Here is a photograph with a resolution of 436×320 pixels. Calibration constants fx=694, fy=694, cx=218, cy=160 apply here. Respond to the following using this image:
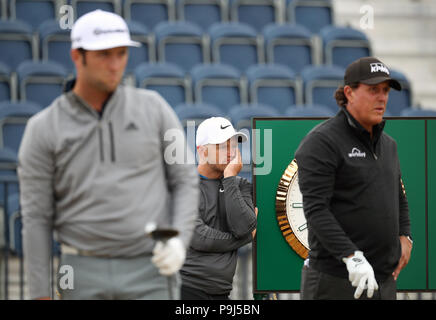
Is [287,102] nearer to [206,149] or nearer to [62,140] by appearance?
[206,149]

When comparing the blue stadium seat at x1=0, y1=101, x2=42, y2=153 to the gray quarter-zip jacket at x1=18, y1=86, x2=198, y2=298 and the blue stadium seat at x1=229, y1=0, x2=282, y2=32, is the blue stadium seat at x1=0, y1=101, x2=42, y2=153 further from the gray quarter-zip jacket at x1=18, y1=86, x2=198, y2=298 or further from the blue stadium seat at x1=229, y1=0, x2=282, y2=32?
the gray quarter-zip jacket at x1=18, y1=86, x2=198, y2=298

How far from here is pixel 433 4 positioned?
35.3 feet

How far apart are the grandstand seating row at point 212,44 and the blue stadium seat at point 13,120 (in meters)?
1.29

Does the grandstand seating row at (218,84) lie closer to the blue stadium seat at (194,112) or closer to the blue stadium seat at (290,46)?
the blue stadium seat at (290,46)

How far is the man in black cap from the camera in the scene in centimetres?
308

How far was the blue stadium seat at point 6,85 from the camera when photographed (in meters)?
7.91


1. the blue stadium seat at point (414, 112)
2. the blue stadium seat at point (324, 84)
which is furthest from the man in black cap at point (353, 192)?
the blue stadium seat at point (324, 84)

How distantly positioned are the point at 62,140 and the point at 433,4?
945cm

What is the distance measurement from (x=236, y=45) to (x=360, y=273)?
6.34 metres

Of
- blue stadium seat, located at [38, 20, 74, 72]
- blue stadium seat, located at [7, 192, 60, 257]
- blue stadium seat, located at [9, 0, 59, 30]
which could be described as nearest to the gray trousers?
blue stadium seat, located at [7, 192, 60, 257]

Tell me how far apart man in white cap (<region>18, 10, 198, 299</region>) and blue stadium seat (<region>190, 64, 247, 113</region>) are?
5.68 metres

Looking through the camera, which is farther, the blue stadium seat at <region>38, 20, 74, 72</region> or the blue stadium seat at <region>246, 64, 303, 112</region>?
the blue stadium seat at <region>38, 20, 74, 72</region>

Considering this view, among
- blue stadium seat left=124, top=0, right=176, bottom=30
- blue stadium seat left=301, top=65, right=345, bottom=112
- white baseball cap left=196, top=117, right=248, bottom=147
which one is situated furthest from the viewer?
blue stadium seat left=124, top=0, right=176, bottom=30
